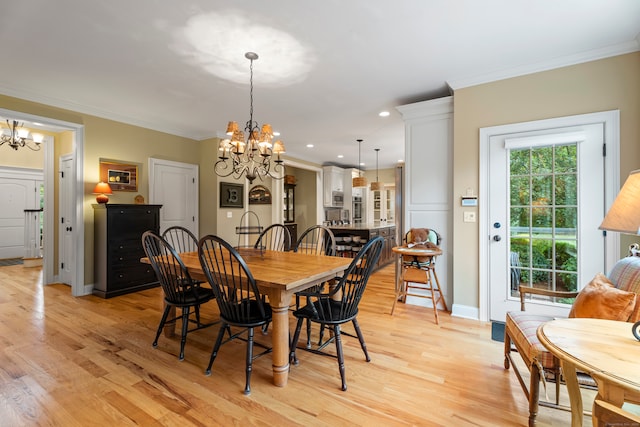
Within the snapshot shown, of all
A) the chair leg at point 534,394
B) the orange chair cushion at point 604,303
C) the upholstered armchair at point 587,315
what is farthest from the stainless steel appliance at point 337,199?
the chair leg at point 534,394

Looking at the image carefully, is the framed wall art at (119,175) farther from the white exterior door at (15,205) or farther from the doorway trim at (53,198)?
the white exterior door at (15,205)

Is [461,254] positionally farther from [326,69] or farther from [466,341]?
[326,69]

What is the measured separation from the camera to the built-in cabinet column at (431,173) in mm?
3492

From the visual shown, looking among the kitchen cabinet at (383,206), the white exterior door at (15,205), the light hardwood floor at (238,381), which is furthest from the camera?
the kitchen cabinet at (383,206)

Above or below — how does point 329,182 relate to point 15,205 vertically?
above

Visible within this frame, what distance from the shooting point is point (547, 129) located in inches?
111

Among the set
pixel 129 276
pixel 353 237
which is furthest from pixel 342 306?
pixel 353 237

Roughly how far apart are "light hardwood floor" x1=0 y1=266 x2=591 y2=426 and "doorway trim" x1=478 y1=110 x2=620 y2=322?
54cm

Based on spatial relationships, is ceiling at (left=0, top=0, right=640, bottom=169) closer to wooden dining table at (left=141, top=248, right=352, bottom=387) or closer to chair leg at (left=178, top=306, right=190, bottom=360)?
wooden dining table at (left=141, top=248, right=352, bottom=387)

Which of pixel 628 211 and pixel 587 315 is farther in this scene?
pixel 587 315

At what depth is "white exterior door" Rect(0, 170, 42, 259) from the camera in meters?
6.76

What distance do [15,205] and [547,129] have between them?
10.4 metres

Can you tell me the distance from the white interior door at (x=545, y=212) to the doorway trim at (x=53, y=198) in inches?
208

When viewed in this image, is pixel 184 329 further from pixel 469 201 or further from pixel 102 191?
pixel 469 201
